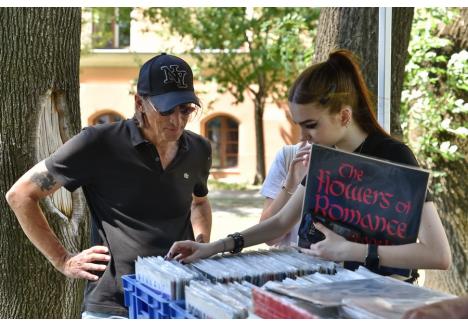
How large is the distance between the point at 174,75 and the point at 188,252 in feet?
2.64

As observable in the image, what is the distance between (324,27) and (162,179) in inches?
112

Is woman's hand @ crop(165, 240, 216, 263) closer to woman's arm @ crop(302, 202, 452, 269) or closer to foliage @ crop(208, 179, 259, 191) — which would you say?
woman's arm @ crop(302, 202, 452, 269)

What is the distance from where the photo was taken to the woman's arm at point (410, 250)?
204 cm

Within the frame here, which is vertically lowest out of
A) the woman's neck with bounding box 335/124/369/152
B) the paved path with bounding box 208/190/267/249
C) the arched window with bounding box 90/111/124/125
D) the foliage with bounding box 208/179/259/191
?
the foliage with bounding box 208/179/259/191

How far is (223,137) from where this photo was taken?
20.8 meters

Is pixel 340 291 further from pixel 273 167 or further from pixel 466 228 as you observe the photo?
pixel 466 228

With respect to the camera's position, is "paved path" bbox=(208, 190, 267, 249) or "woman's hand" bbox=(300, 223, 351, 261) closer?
"woman's hand" bbox=(300, 223, 351, 261)

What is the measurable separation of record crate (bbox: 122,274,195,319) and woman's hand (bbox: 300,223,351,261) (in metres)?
0.50

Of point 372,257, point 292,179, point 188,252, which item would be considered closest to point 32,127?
point 292,179

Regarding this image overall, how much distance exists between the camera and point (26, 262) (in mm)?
3941

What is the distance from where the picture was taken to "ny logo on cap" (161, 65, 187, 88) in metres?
2.64

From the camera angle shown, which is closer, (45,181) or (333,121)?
(333,121)

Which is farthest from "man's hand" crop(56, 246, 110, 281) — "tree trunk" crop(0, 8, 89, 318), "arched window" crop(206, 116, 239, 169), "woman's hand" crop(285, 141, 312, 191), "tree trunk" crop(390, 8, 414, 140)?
"arched window" crop(206, 116, 239, 169)

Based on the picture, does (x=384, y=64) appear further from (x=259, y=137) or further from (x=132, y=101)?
(x=132, y=101)
